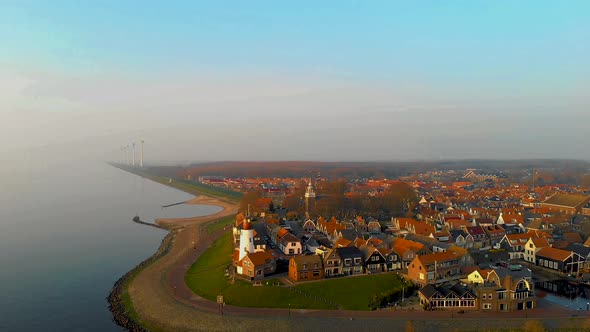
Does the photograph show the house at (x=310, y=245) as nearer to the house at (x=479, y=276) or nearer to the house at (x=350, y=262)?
the house at (x=350, y=262)

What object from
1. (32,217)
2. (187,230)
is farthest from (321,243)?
(32,217)

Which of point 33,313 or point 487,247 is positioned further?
point 487,247

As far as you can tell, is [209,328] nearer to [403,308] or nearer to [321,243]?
[403,308]

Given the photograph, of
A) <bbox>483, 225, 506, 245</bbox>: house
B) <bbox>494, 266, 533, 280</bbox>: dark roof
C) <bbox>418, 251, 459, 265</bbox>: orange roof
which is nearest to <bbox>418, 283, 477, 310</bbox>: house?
<bbox>494, 266, 533, 280</bbox>: dark roof

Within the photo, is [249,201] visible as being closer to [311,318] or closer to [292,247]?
[292,247]

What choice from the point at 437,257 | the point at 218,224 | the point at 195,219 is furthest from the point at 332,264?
the point at 195,219
